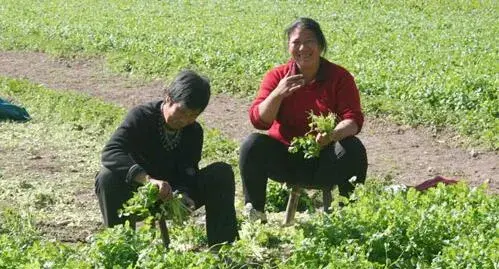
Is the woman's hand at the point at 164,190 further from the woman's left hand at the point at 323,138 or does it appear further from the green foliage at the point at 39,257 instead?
the woman's left hand at the point at 323,138

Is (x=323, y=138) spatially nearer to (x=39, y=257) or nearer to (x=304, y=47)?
(x=304, y=47)

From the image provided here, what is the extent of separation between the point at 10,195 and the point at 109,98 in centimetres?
464

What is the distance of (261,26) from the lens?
58.1ft

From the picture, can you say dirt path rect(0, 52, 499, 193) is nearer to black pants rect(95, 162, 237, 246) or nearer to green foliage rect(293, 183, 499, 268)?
green foliage rect(293, 183, 499, 268)

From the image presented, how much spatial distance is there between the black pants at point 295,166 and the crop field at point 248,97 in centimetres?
19

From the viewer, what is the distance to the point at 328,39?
15.7 meters

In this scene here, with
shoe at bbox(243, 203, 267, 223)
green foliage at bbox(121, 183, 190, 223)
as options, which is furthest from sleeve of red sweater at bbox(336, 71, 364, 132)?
green foliage at bbox(121, 183, 190, 223)

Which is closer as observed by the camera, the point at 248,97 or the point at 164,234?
the point at 164,234

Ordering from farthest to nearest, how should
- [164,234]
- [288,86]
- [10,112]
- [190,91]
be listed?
[10,112], [288,86], [164,234], [190,91]

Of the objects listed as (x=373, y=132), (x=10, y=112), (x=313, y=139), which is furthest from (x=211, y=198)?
(x=10, y=112)

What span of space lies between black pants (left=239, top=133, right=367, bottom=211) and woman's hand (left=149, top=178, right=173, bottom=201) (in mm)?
1123

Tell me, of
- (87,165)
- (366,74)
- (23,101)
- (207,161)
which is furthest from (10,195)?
(366,74)

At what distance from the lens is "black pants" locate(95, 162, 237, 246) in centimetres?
575

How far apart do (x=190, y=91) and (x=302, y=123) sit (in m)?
1.31
